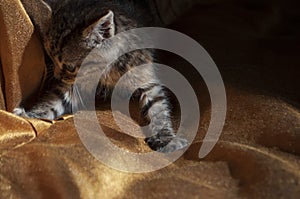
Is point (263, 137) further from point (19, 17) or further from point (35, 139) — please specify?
point (19, 17)

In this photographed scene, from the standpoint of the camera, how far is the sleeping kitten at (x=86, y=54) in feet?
4.90

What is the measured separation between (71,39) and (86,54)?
58 mm

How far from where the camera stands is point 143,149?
137 cm

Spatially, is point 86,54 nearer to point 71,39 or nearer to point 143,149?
point 71,39

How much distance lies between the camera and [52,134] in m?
1.36

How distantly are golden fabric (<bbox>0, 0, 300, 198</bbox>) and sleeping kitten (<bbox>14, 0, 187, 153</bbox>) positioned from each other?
79 mm

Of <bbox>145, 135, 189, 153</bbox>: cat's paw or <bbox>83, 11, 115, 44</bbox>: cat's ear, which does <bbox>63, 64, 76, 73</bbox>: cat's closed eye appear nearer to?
<bbox>83, 11, 115, 44</bbox>: cat's ear

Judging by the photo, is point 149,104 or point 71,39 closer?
point 71,39

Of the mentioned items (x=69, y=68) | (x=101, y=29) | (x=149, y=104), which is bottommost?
(x=149, y=104)

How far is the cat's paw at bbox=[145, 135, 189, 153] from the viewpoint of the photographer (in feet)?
4.57

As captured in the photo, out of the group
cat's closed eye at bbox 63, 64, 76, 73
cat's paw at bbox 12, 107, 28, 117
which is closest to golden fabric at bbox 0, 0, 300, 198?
cat's paw at bbox 12, 107, 28, 117

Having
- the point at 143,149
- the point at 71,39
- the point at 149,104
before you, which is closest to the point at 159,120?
the point at 149,104

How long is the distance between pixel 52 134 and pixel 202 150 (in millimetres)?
369

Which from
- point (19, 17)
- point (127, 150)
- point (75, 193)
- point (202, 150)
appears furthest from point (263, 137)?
point (19, 17)
